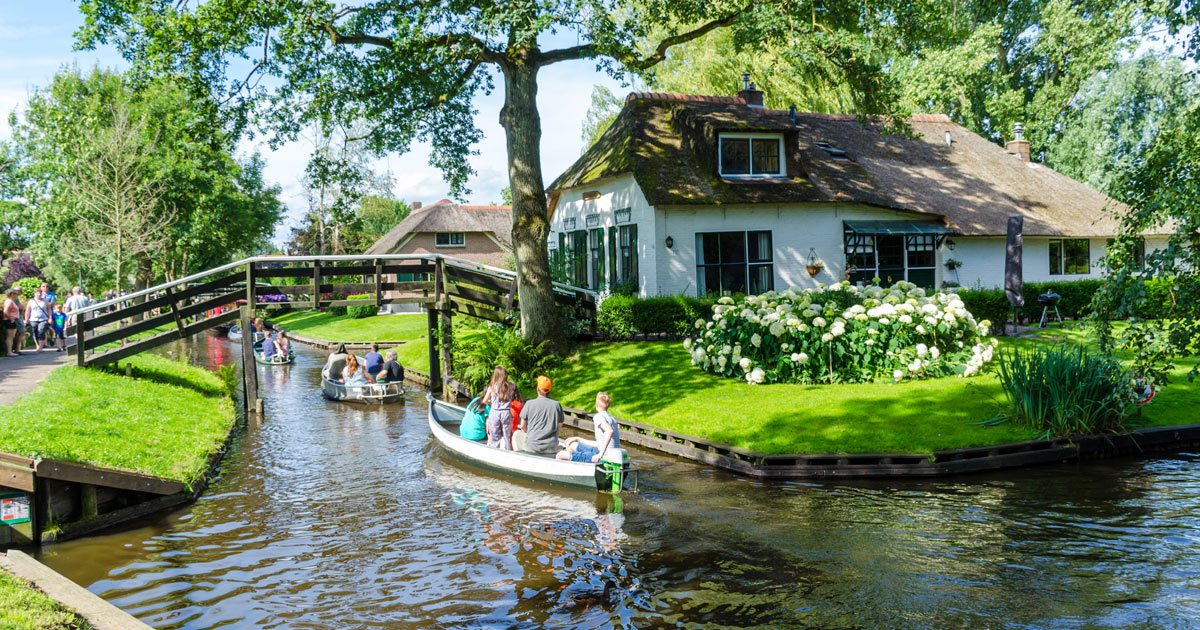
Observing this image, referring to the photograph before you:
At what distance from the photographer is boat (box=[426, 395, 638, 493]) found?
38.7 ft

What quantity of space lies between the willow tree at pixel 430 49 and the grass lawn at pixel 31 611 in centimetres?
1223

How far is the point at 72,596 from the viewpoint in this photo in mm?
7035

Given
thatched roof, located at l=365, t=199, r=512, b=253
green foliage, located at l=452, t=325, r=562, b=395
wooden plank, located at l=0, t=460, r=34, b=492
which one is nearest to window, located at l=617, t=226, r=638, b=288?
green foliage, located at l=452, t=325, r=562, b=395

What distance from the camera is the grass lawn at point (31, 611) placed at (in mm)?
6293

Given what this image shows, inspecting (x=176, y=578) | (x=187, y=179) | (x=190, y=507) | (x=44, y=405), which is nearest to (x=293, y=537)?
(x=176, y=578)

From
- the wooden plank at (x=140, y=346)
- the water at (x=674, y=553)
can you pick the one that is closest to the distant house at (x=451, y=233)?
the wooden plank at (x=140, y=346)

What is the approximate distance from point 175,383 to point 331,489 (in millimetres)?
10761

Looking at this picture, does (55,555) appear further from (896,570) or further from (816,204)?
(816,204)

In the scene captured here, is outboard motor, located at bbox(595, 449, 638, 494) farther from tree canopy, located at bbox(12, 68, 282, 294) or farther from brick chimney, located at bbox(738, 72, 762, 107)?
tree canopy, located at bbox(12, 68, 282, 294)

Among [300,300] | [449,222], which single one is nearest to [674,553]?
[300,300]

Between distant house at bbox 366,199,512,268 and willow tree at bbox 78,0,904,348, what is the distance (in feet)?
115

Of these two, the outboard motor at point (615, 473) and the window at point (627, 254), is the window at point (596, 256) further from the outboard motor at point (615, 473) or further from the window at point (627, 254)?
the outboard motor at point (615, 473)

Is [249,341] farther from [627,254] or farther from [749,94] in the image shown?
[749,94]

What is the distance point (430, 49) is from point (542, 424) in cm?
1042
